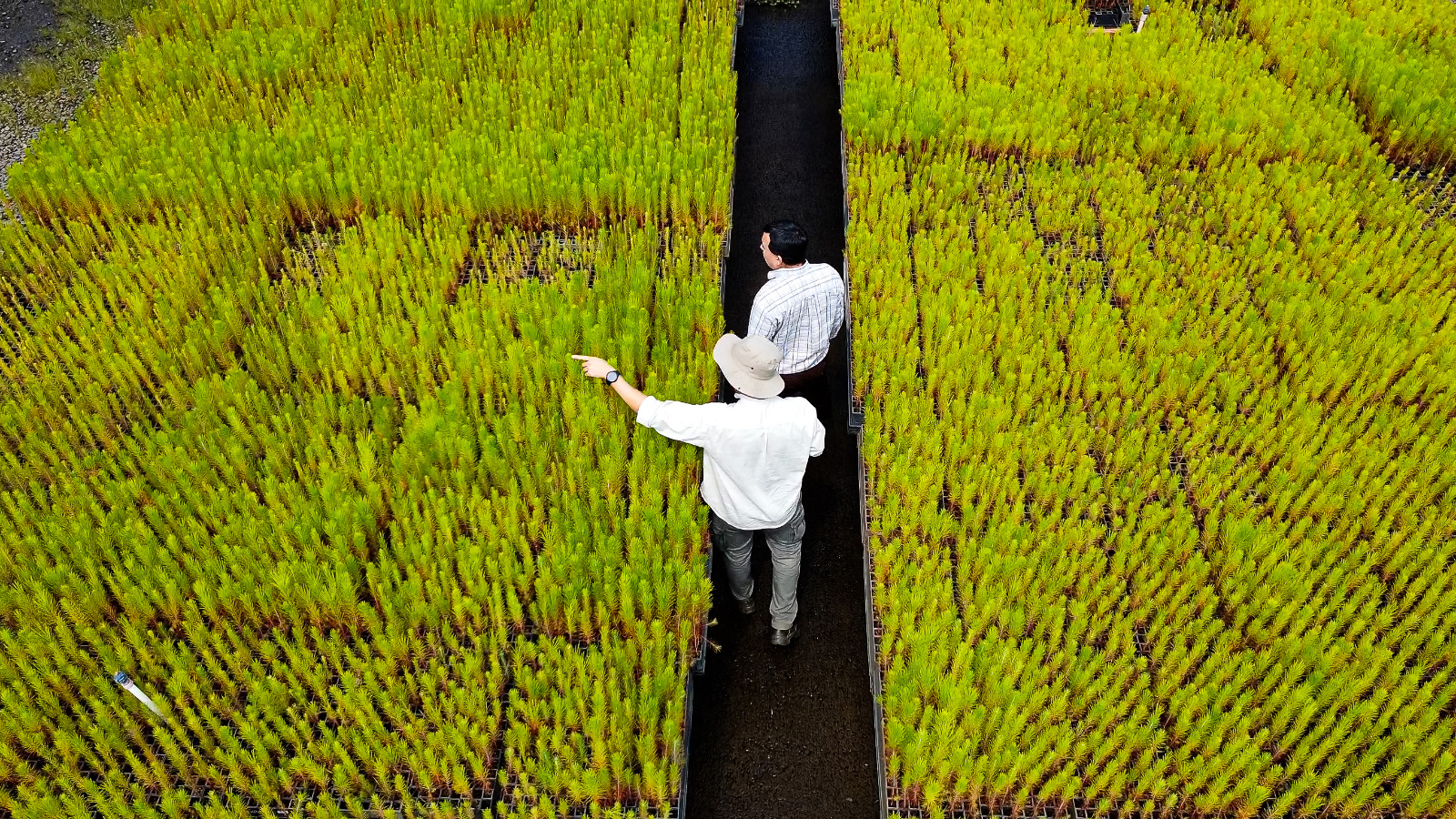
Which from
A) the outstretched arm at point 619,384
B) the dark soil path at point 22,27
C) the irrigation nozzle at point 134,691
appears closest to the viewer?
the irrigation nozzle at point 134,691

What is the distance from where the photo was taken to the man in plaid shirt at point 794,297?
4258 millimetres

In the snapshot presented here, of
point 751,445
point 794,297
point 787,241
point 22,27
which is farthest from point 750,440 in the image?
point 22,27

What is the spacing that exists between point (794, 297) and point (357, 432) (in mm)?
2402

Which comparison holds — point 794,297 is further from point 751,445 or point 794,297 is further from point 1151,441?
point 1151,441

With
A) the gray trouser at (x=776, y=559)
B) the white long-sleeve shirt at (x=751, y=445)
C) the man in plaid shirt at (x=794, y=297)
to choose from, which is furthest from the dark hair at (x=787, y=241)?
the gray trouser at (x=776, y=559)

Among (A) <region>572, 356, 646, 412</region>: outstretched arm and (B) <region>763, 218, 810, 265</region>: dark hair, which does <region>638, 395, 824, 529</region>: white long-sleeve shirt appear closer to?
(A) <region>572, 356, 646, 412</region>: outstretched arm

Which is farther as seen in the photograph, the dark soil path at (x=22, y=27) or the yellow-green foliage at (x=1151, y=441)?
the dark soil path at (x=22, y=27)

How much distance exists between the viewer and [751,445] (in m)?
3.45

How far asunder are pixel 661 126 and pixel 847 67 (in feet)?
6.48

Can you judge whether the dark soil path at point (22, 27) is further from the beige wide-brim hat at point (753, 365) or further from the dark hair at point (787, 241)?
the beige wide-brim hat at point (753, 365)

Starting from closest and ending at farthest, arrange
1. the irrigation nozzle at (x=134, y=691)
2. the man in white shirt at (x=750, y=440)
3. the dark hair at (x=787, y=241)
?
the irrigation nozzle at (x=134, y=691)
the man in white shirt at (x=750, y=440)
the dark hair at (x=787, y=241)

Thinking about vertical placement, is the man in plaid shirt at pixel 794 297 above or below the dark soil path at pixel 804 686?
above

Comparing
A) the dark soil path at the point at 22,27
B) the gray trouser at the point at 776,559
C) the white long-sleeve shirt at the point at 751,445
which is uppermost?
the dark soil path at the point at 22,27

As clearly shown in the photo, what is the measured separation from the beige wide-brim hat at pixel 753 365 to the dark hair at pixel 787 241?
0.90 meters
